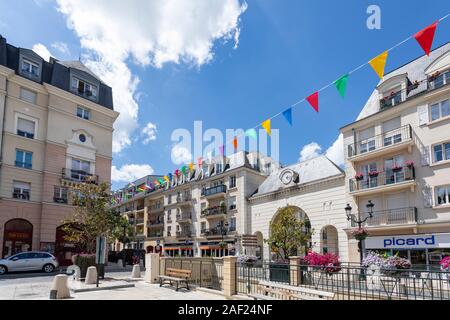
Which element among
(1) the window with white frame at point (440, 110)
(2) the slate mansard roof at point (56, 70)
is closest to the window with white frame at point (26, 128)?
(2) the slate mansard roof at point (56, 70)

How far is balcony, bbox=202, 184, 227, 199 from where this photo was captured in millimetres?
37666

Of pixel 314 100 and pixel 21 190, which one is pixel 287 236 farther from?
pixel 21 190

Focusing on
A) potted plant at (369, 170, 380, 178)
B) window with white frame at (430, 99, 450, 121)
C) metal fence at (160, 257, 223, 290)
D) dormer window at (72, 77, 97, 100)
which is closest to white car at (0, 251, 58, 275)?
metal fence at (160, 257, 223, 290)

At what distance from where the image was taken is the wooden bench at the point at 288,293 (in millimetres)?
7632

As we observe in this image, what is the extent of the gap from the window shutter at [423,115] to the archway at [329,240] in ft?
31.9

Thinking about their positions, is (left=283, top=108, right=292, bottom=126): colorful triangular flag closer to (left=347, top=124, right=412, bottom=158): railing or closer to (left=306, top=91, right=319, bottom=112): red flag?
(left=306, top=91, right=319, bottom=112): red flag

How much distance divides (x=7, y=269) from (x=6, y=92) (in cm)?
1320

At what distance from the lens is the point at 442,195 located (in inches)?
777

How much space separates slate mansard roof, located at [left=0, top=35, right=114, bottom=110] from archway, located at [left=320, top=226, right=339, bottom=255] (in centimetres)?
2241

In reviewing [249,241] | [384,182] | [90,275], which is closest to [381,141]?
Result: [384,182]

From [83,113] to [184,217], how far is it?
18693 millimetres
